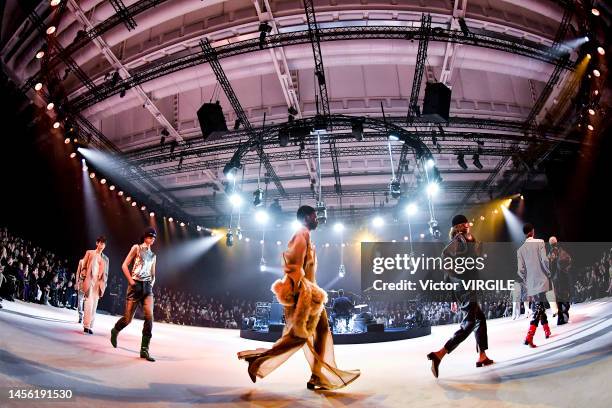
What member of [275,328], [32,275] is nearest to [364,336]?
[275,328]

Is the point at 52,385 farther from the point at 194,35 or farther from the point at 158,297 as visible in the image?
the point at 158,297

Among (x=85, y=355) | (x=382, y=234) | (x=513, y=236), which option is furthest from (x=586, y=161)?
(x=85, y=355)

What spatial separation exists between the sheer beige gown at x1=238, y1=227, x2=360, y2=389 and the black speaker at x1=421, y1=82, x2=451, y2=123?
620cm

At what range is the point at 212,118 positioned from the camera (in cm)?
866

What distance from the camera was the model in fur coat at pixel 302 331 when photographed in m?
2.81

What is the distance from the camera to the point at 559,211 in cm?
1173

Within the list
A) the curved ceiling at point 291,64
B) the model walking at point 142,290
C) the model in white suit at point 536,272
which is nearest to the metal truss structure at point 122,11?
the curved ceiling at point 291,64

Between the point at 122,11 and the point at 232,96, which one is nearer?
the point at 122,11

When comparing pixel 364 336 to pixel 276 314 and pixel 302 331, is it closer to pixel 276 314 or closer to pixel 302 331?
pixel 276 314

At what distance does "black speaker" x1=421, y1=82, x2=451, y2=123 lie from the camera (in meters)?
7.79

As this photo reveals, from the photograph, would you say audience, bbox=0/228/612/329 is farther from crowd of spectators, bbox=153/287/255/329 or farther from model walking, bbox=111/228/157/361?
model walking, bbox=111/228/157/361

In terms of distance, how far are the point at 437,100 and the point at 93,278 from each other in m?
8.36

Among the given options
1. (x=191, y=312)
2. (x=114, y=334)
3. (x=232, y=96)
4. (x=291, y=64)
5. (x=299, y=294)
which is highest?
(x=291, y=64)

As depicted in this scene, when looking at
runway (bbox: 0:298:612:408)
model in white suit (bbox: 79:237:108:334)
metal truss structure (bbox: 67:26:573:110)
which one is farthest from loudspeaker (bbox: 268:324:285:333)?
metal truss structure (bbox: 67:26:573:110)
